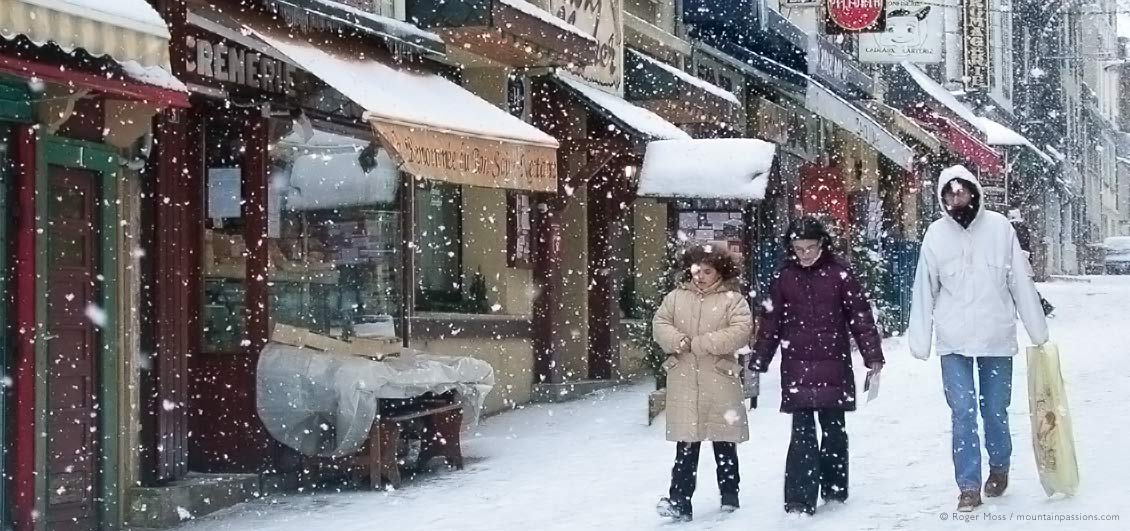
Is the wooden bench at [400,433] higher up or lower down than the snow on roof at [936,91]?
lower down

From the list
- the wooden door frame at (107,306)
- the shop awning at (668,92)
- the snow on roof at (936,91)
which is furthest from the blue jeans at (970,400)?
the snow on roof at (936,91)

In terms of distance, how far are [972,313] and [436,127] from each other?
136 inches

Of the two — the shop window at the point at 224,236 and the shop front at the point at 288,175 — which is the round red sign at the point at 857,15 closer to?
the shop front at the point at 288,175

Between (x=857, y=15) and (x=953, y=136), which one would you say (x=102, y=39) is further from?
(x=953, y=136)

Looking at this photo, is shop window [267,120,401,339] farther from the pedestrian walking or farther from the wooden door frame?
the pedestrian walking

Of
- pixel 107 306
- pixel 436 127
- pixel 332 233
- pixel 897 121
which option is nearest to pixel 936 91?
pixel 897 121

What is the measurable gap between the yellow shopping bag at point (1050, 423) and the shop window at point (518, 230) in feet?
23.8

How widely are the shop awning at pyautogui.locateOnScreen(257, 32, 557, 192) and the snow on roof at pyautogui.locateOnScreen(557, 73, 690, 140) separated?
3.11 meters

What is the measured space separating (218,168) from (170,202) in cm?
98

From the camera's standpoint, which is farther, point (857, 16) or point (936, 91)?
point (936, 91)

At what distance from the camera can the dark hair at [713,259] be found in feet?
26.5

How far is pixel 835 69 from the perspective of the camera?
24.3m

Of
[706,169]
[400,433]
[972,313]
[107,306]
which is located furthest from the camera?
[706,169]

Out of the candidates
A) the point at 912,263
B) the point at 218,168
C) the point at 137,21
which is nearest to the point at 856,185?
the point at 912,263
